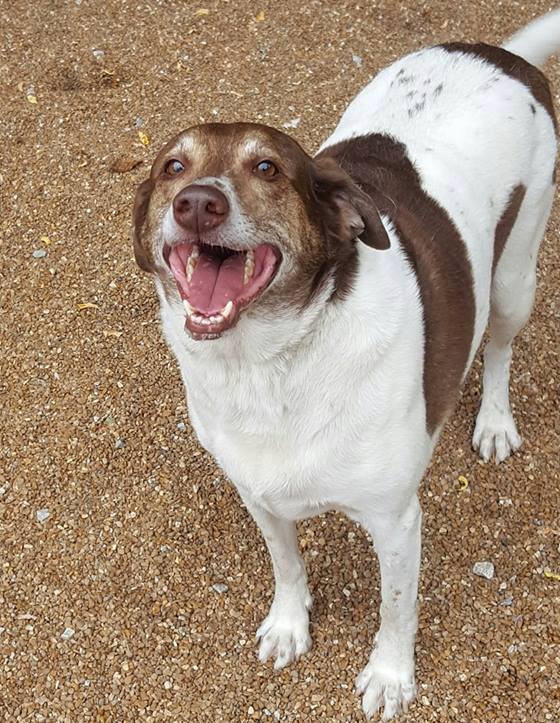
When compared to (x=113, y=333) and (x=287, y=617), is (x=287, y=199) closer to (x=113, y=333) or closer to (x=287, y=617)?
(x=287, y=617)

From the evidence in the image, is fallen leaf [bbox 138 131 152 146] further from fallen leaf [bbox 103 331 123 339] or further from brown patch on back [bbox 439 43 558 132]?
brown patch on back [bbox 439 43 558 132]

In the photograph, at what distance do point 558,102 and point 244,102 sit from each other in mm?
2018

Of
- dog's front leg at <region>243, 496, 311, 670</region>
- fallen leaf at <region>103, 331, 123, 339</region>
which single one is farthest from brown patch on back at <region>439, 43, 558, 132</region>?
fallen leaf at <region>103, 331, 123, 339</region>

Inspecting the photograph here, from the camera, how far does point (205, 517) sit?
4121 millimetres

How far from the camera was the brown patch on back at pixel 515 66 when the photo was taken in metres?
3.58

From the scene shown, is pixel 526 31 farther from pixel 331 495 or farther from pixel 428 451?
pixel 331 495

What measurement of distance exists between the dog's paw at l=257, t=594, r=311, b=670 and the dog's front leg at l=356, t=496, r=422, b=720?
271 mm

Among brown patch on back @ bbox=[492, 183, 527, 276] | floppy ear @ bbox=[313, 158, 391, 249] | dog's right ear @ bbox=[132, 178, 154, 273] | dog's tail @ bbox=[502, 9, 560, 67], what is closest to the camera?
floppy ear @ bbox=[313, 158, 391, 249]

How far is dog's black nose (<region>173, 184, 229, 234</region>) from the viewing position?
7.25 feet

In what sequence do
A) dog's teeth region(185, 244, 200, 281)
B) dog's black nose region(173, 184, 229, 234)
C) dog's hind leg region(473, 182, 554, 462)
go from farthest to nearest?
1. dog's hind leg region(473, 182, 554, 462)
2. dog's teeth region(185, 244, 200, 281)
3. dog's black nose region(173, 184, 229, 234)

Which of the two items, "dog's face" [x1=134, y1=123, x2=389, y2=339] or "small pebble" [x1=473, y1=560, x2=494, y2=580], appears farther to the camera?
"small pebble" [x1=473, y1=560, x2=494, y2=580]

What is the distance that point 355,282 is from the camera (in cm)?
261

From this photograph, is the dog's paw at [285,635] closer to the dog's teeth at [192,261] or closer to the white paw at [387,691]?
the white paw at [387,691]

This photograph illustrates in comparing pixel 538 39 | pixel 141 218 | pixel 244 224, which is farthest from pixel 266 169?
pixel 538 39
